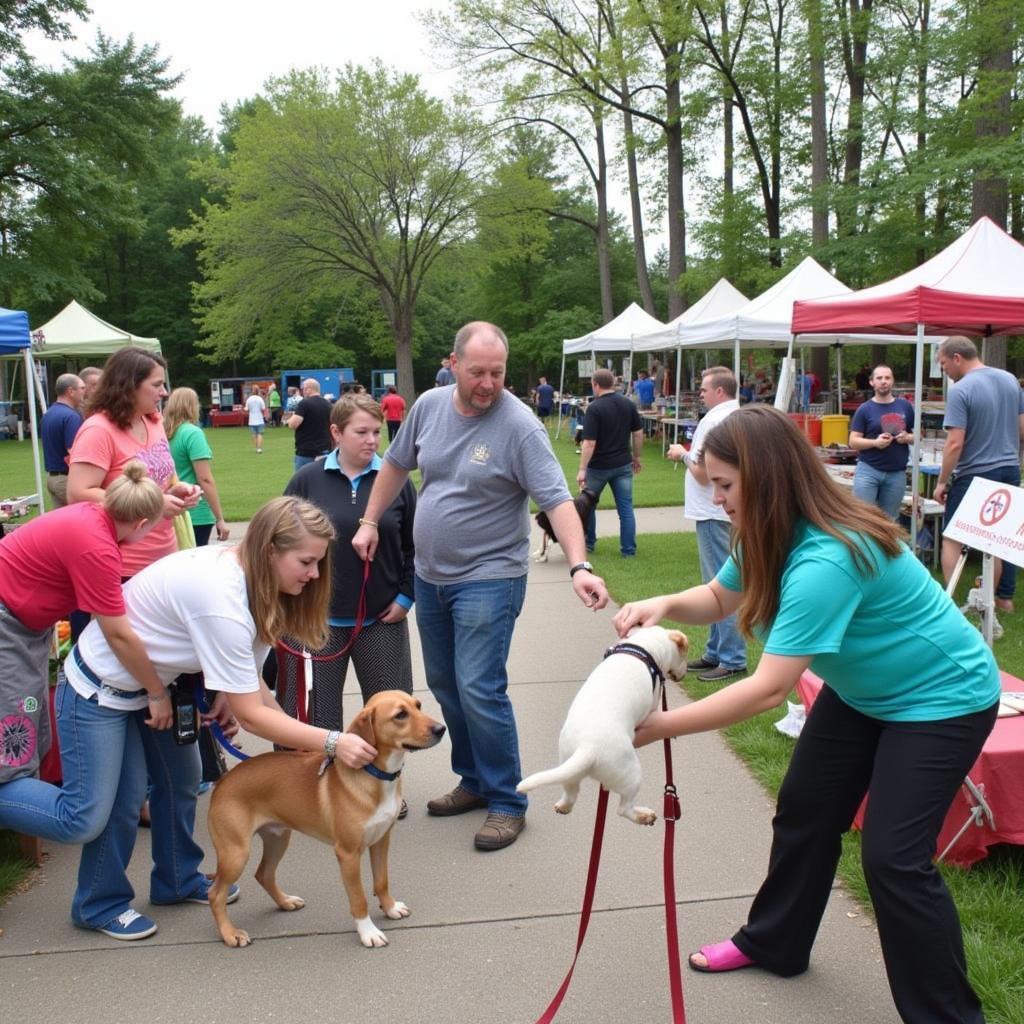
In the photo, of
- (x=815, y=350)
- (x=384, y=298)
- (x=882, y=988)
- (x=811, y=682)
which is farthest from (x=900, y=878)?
(x=384, y=298)

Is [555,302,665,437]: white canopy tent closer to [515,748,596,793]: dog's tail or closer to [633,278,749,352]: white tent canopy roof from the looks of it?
[633,278,749,352]: white tent canopy roof

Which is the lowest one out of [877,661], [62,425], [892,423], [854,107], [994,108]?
[877,661]

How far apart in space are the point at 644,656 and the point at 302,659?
6.97 feet

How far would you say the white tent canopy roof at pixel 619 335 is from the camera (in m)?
23.6

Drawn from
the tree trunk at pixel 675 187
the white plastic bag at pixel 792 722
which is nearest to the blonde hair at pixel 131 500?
the white plastic bag at pixel 792 722

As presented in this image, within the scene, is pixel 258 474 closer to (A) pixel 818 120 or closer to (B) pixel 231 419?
(A) pixel 818 120

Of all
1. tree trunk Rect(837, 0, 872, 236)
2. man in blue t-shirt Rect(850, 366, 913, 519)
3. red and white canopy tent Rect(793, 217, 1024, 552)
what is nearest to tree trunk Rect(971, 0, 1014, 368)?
tree trunk Rect(837, 0, 872, 236)

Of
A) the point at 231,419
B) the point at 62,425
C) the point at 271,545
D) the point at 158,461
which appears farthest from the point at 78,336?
the point at 231,419

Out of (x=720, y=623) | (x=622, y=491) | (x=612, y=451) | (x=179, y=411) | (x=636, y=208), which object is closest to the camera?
(x=720, y=623)

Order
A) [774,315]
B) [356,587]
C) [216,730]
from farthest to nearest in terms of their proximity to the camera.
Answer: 1. [774,315]
2. [356,587]
3. [216,730]

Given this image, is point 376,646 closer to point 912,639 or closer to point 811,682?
point 811,682

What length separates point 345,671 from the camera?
14.1ft

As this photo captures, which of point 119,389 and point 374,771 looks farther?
point 119,389

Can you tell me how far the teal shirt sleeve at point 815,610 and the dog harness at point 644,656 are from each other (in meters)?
0.28
